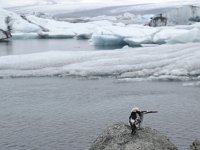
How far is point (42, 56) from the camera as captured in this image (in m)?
26.0

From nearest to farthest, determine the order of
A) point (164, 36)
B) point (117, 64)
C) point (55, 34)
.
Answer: point (117, 64) → point (164, 36) → point (55, 34)

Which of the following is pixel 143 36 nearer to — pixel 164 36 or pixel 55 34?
pixel 164 36

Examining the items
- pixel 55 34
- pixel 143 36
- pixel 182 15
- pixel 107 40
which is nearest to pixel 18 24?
pixel 55 34

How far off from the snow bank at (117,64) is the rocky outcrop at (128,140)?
1152cm

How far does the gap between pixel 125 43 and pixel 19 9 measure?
159 ft

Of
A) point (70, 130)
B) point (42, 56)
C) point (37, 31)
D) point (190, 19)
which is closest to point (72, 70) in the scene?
point (42, 56)

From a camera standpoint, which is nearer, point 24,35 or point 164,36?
point 164,36

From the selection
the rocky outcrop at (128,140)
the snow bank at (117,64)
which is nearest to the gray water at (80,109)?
the snow bank at (117,64)

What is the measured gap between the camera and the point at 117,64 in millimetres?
23516

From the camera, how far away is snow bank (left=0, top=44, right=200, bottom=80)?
21672 mm

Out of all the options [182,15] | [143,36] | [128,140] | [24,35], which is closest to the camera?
[128,140]

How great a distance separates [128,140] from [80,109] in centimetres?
722

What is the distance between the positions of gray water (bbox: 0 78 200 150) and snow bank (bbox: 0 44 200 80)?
1.15 metres

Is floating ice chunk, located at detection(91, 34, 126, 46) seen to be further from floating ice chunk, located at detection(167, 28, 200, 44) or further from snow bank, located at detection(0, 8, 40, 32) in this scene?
snow bank, located at detection(0, 8, 40, 32)
